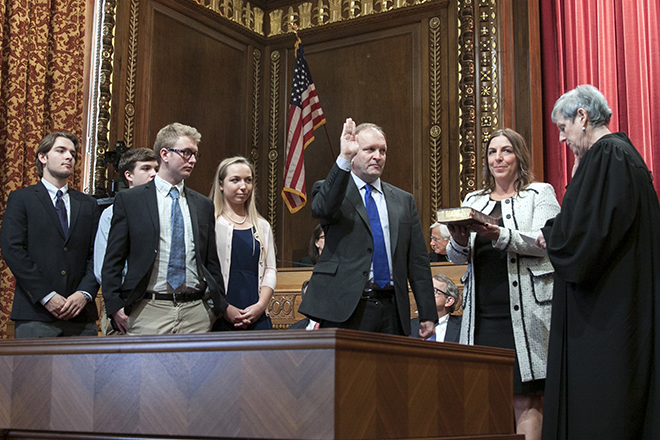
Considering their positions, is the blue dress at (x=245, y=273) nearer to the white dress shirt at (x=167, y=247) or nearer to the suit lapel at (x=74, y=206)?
the white dress shirt at (x=167, y=247)

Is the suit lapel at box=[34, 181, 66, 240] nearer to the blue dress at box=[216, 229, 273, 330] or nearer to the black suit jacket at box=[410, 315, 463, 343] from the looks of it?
the blue dress at box=[216, 229, 273, 330]

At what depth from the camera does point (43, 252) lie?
363cm

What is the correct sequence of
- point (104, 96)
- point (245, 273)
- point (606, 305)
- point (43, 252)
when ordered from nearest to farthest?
point (606, 305) → point (245, 273) → point (43, 252) → point (104, 96)

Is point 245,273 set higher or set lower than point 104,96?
lower

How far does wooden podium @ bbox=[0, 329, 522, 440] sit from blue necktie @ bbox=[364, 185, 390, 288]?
2.07 feet

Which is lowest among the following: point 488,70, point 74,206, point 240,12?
point 74,206

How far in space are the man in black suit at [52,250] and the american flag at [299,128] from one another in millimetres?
2995

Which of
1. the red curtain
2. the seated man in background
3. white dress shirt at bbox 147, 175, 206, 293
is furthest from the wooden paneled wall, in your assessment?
white dress shirt at bbox 147, 175, 206, 293

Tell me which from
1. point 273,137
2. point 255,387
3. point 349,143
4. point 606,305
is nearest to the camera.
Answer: point 255,387

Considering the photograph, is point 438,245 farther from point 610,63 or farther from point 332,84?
point 332,84

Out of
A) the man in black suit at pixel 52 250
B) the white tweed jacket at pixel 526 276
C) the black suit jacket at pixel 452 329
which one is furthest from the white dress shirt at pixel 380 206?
the man in black suit at pixel 52 250

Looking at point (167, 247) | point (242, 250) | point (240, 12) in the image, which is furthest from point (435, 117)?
point (167, 247)

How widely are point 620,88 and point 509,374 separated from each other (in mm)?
3825

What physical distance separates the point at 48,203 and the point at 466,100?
3.97 meters
